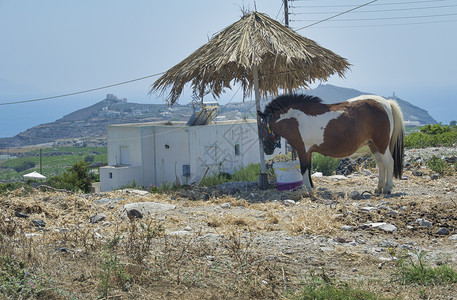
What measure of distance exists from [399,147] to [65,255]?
21.7 ft

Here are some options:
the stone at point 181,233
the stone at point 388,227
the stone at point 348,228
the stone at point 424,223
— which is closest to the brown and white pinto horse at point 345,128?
the stone at point 424,223

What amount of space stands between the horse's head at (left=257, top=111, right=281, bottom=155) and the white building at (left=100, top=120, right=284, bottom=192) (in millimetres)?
7755

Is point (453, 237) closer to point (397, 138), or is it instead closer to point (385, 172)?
point (385, 172)

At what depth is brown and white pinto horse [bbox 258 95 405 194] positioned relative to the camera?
9.07 metres

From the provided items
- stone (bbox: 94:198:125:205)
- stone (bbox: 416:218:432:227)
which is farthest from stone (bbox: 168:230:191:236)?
stone (bbox: 416:218:432:227)

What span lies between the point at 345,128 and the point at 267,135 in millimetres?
1681

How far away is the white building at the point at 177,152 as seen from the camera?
18306mm

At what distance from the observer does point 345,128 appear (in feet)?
29.9

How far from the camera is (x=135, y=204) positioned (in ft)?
26.2

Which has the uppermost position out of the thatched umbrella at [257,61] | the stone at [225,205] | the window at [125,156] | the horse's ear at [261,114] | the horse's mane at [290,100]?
the thatched umbrella at [257,61]

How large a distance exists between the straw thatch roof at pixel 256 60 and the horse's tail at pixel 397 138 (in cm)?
180

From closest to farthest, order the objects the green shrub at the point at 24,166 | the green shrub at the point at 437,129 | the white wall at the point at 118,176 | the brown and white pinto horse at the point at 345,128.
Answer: the brown and white pinto horse at the point at 345,128
the green shrub at the point at 437,129
the white wall at the point at 118,176
the green shrub at the point at 24,166

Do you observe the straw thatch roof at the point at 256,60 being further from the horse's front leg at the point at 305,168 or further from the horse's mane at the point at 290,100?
the horse's front leg at the point at 305,168

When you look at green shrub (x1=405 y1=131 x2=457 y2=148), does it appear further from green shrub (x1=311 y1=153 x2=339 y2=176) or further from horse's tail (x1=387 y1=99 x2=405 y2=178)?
horse's tail (x1=387 y1=99 x2=405 y2=178)
